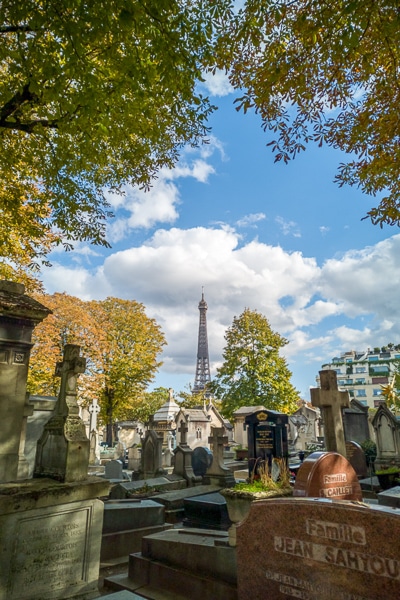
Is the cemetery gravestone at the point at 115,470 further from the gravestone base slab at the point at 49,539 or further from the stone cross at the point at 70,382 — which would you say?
the stone cross at the point at 70,382

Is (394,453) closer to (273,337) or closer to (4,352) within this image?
(4,352)

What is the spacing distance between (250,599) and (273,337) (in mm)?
25590

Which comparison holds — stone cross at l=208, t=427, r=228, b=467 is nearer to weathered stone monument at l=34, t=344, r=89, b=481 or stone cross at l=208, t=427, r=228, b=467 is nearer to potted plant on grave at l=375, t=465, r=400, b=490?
potted plant on grave at l=375, t=465, r=400, b=490

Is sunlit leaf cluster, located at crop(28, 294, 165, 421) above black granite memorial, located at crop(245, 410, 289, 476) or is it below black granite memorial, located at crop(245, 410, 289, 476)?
above

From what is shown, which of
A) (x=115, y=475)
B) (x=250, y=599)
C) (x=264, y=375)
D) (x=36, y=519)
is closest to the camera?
(x=250, y=599)

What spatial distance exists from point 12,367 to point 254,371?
22.5m

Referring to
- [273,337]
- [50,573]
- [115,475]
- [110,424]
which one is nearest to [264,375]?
[273,337]

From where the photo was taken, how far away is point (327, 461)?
15.6ft

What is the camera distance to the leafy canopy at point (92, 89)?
12.4ft

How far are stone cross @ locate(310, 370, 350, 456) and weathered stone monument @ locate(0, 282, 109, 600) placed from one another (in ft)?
14.8

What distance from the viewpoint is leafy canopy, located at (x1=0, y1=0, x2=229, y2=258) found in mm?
3779

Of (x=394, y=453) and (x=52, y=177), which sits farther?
(x=394, y=453)

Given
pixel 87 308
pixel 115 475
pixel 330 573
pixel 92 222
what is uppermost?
pixel 87 308

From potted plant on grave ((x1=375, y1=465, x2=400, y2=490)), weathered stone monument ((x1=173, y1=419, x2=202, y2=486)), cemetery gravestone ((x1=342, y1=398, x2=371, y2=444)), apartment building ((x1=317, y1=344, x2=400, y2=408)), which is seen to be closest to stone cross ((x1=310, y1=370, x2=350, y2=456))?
potted plant on grave ((x1=375, y1=465, x2=400, y2=490))
